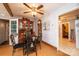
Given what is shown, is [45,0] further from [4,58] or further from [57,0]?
[4,58]

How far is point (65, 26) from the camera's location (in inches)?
395

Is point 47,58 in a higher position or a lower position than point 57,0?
lower

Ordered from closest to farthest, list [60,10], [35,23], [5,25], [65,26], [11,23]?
1. [60,10]
2. [11,23]
3. [5,25]
4. [35,23]
5. [65,26]

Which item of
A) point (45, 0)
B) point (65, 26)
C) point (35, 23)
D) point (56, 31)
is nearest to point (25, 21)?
point (35, 23)

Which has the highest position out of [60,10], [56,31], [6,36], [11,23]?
[60,10]

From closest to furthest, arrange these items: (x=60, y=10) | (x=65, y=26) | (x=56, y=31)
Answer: (x=60, y=10)
(x=56, y=31)
(x=65, y=26)

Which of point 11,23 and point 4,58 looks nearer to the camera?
point 4,58

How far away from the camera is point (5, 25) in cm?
690

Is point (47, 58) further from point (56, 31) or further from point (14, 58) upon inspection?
point (56, 31)

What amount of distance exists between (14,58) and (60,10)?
297 centimetres

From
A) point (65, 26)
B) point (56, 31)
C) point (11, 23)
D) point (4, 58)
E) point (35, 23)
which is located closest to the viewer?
point (4, 58)

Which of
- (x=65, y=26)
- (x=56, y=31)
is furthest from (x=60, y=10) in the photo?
(x=65, y=26)

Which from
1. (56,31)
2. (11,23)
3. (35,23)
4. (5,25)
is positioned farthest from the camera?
(35,23)

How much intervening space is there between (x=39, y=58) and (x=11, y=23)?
4410mm
